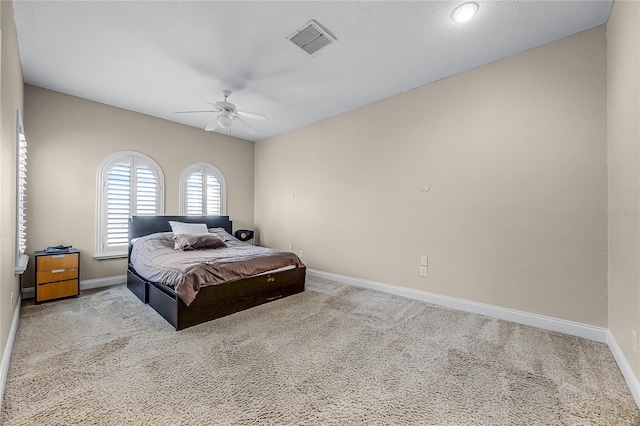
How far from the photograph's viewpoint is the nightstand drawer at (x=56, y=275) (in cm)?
325

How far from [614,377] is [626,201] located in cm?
124

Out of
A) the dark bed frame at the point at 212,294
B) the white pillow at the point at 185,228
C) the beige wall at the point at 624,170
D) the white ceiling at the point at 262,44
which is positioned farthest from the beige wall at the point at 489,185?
the white pillow at the point at 185,228

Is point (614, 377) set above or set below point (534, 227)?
below

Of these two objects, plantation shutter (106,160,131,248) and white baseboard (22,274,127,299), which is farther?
plantation shutter (106,160,131,248)

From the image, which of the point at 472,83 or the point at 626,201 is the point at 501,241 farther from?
the point at 472,83

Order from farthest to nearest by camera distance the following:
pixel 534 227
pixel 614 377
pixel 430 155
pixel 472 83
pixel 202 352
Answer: pixel 430 155 → pixel 472 83 → pixel 534 227 → pixel 202 352 → pixel 614 377

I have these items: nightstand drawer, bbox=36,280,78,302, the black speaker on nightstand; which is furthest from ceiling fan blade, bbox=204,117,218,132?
nightstand drawer, bbox=36,280,78,302

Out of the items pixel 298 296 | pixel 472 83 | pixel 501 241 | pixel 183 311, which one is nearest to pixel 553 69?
pixel 472 83

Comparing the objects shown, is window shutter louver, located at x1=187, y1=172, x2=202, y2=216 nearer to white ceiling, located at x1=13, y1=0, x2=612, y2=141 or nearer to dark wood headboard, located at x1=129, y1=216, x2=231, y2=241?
dark wood headboard, located at x1=129, y1=216, x2=231, y2=241

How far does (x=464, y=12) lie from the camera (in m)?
2.26

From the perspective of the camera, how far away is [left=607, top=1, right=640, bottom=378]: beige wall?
1783 millimetres

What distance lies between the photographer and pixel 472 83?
3.14m

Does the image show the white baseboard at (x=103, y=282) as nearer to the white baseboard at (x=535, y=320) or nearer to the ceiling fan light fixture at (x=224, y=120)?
the ceiling fan light fixture at (x=224, y=120)

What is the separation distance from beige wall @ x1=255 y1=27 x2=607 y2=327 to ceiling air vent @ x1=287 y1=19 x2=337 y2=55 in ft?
5.04
